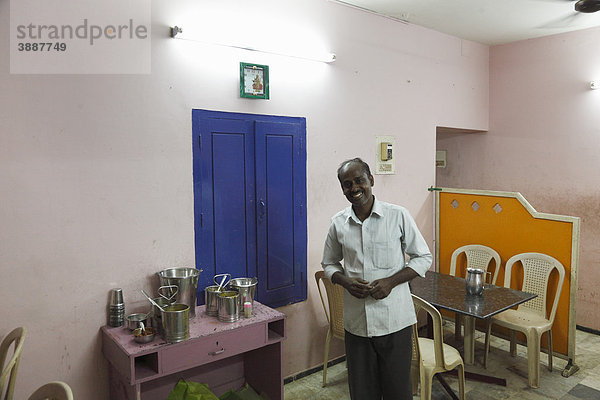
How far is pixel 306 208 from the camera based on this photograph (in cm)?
348

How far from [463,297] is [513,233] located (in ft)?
3.73

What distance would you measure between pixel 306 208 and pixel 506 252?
197cm

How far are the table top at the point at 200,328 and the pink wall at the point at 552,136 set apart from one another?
3.45 m

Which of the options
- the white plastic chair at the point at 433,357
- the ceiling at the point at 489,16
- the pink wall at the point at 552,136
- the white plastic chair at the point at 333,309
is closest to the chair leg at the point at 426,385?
the white plastic chair at the point at 433,357

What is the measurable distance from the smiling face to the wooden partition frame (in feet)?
7.39

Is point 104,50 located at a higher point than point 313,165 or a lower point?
higher

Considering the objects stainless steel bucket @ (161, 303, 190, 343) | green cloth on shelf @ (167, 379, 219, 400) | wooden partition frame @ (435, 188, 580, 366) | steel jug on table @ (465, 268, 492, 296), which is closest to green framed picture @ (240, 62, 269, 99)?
stainless steel bucket @ (161, 303, 190, 343)

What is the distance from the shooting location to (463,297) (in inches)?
127

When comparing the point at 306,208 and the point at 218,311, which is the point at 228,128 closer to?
the point at 306,208

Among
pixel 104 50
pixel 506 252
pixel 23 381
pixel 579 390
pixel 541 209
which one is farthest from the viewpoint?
pixel 541 209

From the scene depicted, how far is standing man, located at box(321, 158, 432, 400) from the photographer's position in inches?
87.0

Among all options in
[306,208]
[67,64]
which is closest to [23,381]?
[67,64]

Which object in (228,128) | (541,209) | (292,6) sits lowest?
(541,209)

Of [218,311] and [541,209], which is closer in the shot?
[218,311]
